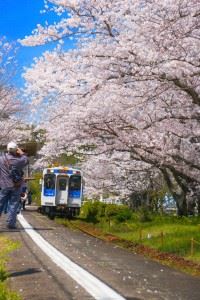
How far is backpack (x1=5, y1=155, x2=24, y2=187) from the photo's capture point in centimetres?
869

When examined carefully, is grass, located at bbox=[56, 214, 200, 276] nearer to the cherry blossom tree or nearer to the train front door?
the cherry blossom tree

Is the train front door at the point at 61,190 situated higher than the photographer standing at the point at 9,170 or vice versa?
the train front door at the point at 61,190

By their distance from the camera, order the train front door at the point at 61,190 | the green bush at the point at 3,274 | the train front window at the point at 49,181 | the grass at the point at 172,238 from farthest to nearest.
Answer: the train front window at the point at 49,181, the train front door at the point at 61,190, the grass at the point at 172,238, the green bush at the point at 3,274

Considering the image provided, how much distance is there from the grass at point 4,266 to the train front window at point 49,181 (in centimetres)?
1966

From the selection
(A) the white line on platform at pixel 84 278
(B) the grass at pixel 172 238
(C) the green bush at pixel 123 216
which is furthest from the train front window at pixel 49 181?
(A) the white line on platform at pixel 84 278

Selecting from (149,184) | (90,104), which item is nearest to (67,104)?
(90,104)

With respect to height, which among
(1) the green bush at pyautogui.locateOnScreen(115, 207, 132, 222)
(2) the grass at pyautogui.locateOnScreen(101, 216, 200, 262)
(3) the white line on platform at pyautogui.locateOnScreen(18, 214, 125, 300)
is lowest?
(3) the white line on platform at pyautogui.locateOnScreen(18, 214, 125, 300)

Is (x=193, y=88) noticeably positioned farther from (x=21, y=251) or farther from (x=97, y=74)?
(x=21, y=251)

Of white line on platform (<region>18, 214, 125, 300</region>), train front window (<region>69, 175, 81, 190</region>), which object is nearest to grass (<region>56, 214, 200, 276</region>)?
white line on platform (<region>18, 214, 125, 300</region>)

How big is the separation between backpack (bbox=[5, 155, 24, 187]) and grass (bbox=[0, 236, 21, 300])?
3.23ft

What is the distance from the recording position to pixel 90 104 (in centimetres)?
1309

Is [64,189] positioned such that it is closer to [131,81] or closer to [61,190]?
[61,190]

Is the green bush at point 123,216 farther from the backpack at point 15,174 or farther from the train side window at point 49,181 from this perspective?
the backpack at point 15,174

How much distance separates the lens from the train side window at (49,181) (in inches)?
1136
